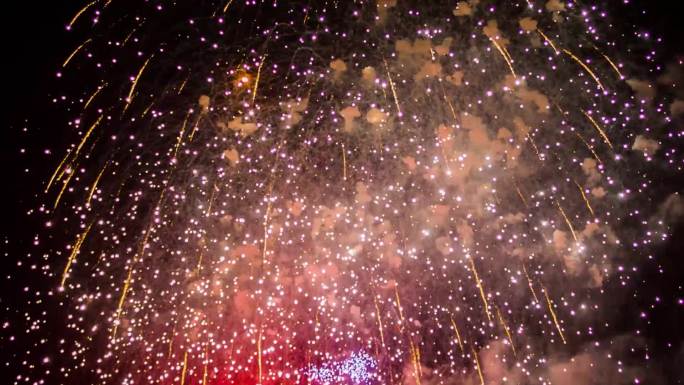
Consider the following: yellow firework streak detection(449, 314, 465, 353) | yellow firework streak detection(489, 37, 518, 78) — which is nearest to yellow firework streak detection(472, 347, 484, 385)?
yellow firework streak detection(449, 314, 465, 353)

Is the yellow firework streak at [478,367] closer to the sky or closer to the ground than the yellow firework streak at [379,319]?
closer to the ground

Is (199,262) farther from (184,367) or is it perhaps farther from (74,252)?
(184,367)

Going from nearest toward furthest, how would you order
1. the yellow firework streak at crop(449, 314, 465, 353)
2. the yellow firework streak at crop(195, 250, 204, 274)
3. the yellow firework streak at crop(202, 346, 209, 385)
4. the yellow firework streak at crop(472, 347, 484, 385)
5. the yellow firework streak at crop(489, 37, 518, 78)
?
the yellow firework streak at crop(489, 37, 518, 78)
the yellow firework streak at crop(195, 250, 204, 274)
the yellow firework streak at crop(202, 346, 209, 385)
the yellow firework streak at crop(449, 314, 465, 353)
the yellow firework streak at crop(472, 347, 484, 385)

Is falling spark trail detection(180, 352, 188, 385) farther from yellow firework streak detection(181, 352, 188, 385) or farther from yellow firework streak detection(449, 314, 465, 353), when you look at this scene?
yellow firework streak detection(449, 314, 465, 353)

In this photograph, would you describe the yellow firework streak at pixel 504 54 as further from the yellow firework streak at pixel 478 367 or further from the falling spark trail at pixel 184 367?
the falling spark trail at pixel 184 367

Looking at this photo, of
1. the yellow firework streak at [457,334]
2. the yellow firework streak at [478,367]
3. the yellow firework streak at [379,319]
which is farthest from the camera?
the yellow firework streak at [478,367]

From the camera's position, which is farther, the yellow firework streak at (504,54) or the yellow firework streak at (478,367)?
the yellow firework streak at (478,367)

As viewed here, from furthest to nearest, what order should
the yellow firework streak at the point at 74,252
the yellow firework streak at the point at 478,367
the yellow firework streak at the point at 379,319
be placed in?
the yellow firework streak at the point at 478,367 < the yellow firework streak at the point at 379,319 < the yellow firework streak at the point at 74,252

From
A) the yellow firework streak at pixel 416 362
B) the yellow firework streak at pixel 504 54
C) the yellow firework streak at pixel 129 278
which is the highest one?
the yellow firework streak at pixel 504 54

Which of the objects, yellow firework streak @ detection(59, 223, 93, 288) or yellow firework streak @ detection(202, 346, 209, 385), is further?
yellow firework streak @ detection(202, 346, 209, 385)

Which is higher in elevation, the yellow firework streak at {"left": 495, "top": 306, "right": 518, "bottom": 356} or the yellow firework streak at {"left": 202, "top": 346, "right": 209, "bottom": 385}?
the yellow firework streak at {"left": 202, "top": 346, "right": 209, "bottom": 385}

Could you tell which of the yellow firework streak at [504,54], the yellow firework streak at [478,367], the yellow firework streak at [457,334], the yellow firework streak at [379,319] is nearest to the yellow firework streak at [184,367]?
the yellow firework streak at [379,319]

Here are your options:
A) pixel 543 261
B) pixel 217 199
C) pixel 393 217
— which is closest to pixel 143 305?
pixel 217 199

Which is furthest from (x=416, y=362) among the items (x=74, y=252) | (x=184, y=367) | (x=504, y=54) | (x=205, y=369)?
(x=74, y=252)
